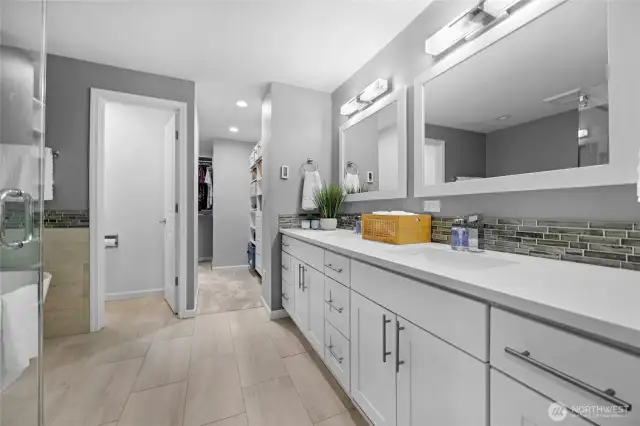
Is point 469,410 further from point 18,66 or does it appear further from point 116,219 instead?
point 116,219

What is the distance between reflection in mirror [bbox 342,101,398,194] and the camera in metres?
1.93

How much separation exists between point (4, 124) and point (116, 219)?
7.61 ft

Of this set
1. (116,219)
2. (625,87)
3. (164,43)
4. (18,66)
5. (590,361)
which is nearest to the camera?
(590,361)

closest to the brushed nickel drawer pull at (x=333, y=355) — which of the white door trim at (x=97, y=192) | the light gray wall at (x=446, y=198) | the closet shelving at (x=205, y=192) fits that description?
the light gray wall at (x=446, y=198)

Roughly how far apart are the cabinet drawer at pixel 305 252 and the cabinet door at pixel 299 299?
0.23ft

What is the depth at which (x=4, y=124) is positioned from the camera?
107 centimetres

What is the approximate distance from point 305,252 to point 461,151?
1.21 meters

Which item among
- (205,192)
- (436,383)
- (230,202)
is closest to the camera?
(436,383)

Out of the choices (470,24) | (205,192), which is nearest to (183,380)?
(470,24)

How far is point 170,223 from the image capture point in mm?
2812

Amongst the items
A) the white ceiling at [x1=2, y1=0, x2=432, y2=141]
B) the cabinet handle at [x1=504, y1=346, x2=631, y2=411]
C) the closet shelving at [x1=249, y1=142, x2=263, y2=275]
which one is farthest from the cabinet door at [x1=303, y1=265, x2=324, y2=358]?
the closet shelving at [x1=249, y1=142, x2=263, y2=275]

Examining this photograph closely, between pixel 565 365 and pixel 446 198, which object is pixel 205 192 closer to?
pixel 446 198

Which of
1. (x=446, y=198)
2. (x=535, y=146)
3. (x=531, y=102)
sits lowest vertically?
(x=446, y=198)

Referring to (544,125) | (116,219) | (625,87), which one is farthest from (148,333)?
(625,87)
